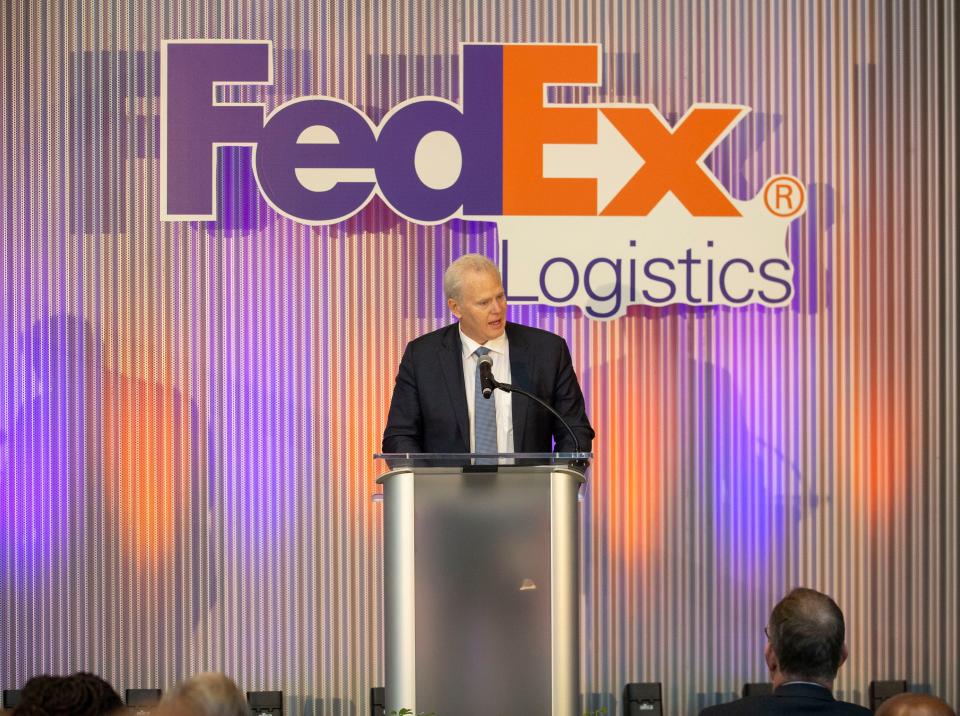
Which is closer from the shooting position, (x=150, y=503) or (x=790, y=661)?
(x=790, y=661)

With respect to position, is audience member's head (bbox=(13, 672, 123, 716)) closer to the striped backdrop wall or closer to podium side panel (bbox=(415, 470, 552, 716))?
podium side panel (bbox=(415, 470, 552, 716))

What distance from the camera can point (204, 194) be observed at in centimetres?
575

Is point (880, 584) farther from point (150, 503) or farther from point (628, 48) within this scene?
point (150, 503)

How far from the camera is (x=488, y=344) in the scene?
4.62 meters

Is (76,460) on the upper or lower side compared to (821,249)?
lower

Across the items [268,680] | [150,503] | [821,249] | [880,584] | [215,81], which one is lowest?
[268,680]

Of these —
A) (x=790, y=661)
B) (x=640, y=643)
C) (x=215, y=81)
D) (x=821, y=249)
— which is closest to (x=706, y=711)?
(x=790, y=661)

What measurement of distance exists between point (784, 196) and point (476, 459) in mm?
2693

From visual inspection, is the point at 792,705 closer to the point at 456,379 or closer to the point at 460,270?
the point at 456,379

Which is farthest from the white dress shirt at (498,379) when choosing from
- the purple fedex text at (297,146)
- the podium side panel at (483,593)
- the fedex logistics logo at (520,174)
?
the purple fedex text at (297,146)

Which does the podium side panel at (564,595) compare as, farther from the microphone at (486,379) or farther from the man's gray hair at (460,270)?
the man's gray hair at (460,270)

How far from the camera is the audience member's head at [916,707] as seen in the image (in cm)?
260

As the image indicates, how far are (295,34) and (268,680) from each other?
2.74 m

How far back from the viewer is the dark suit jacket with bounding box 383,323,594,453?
4512mm
